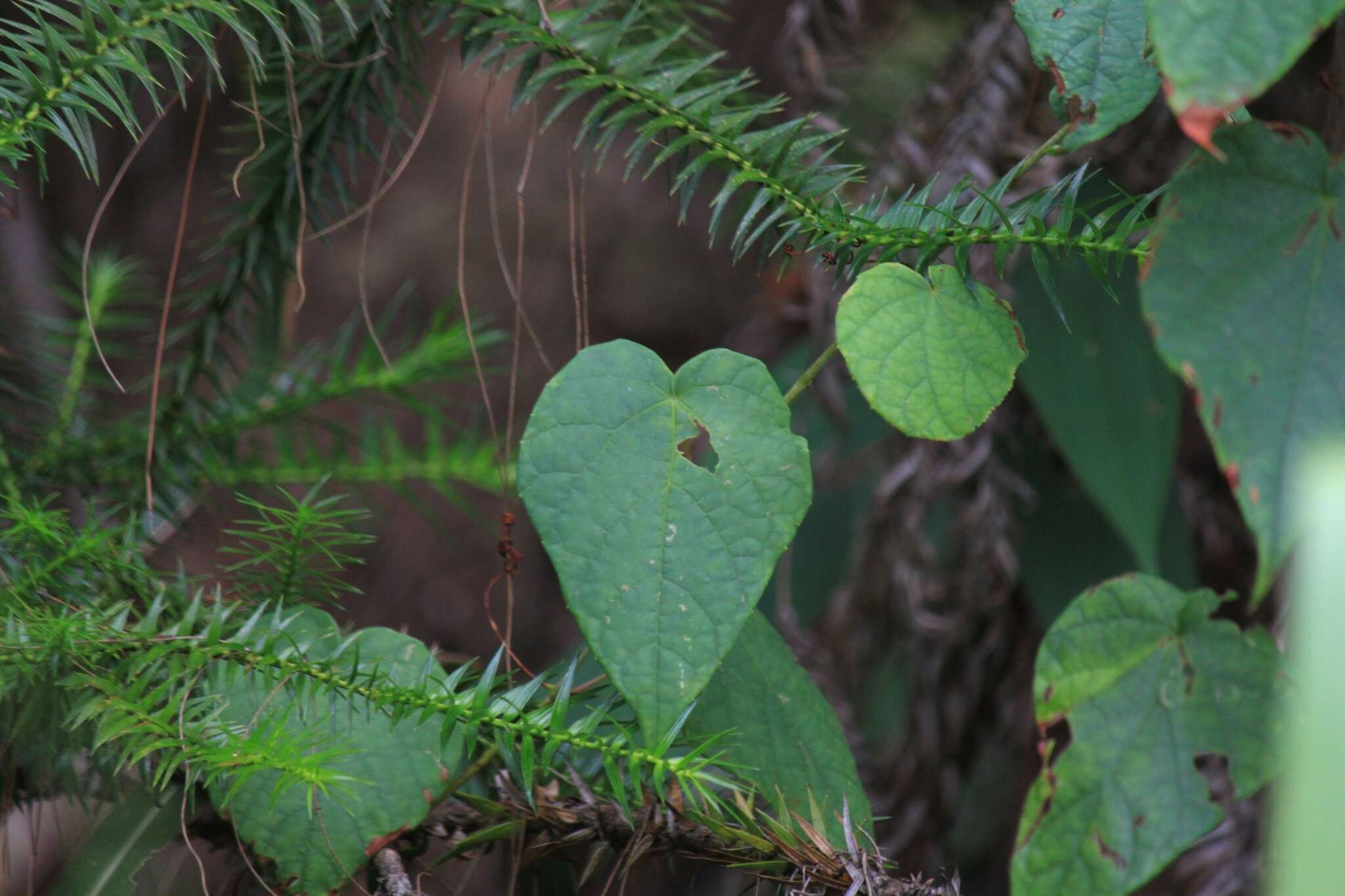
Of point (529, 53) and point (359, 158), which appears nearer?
point (529, 53)

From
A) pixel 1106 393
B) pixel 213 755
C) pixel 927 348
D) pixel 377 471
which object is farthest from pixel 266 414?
pixel 1106 393

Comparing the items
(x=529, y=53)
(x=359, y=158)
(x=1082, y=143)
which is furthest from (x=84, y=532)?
(x=359, y=158)

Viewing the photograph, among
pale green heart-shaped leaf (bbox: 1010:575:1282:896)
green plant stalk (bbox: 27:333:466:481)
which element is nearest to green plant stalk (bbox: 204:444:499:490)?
green plant stalk (bbox: 27:333:466:481)

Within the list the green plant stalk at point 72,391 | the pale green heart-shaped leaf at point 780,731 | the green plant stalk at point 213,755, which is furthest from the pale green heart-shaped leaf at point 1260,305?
Answer: the green plant stalk at point 72,391

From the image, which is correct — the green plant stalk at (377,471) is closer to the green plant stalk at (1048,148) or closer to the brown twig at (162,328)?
the brown twig at (162,328)

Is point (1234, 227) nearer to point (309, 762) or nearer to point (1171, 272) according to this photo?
point (1171, 272)

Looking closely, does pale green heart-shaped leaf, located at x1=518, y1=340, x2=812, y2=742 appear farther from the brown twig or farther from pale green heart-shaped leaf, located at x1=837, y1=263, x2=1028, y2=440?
the brown twig
